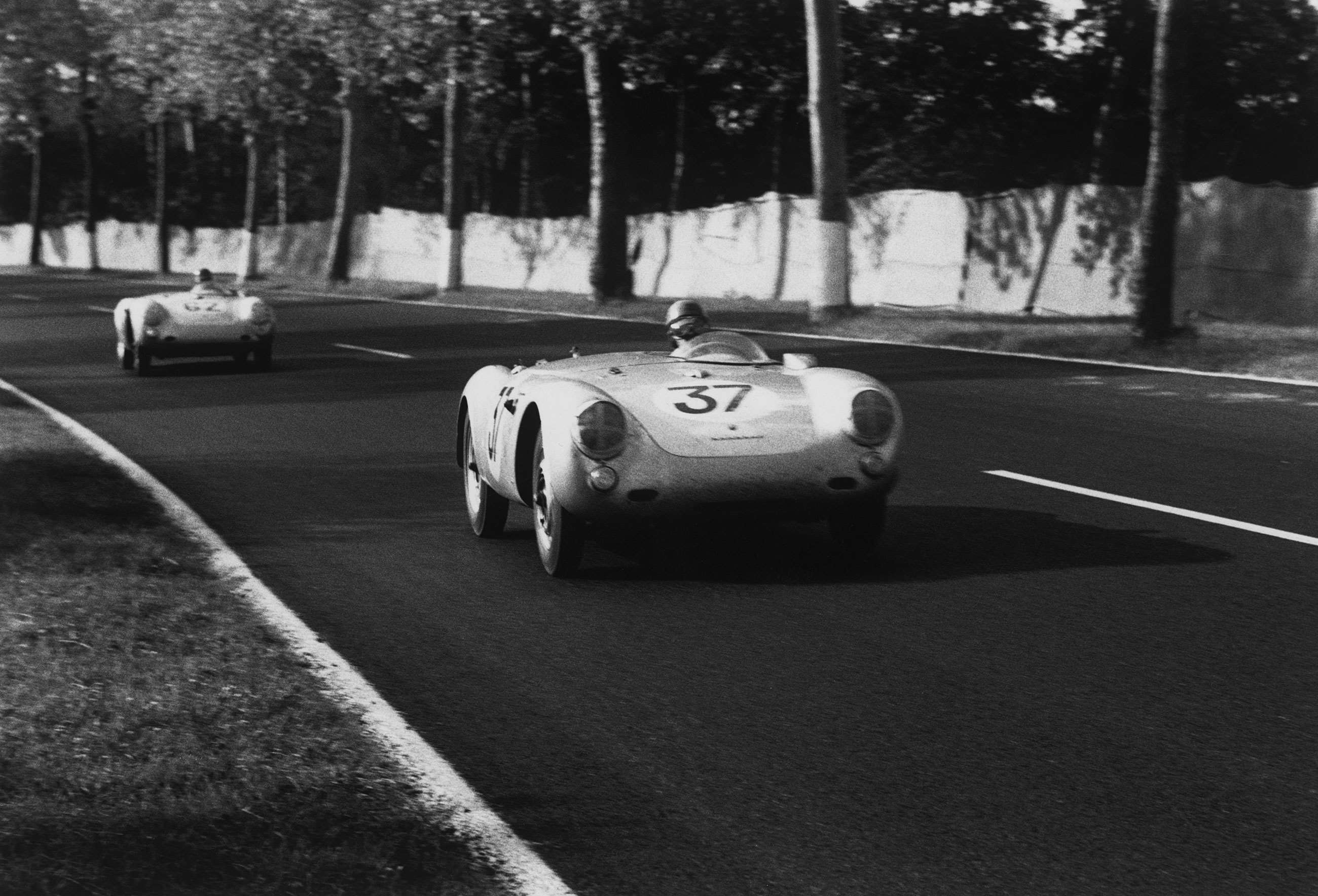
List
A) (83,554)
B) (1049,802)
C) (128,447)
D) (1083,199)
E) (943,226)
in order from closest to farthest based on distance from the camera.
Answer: (1049,802) < (83,554) < (128,447) < (1083,199) < (943,226)

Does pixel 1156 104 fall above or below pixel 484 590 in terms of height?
above

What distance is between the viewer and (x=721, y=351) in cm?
860

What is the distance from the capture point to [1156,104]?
65.2ft

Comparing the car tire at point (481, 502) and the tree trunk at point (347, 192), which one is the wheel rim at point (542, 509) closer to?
the car tire at point (481, 502)

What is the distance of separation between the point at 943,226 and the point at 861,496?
24868mm

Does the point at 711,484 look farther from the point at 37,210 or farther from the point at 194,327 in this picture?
the point at 37,210

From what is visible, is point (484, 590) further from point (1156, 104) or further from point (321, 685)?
point (1156, 104)

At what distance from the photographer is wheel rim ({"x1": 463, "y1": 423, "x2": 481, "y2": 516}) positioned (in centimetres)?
913

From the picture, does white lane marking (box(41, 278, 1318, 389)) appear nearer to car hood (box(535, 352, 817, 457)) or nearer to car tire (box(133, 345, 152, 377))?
car tire (box(133, 345, 152, 377))

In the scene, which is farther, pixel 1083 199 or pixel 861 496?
pixel 1083 199

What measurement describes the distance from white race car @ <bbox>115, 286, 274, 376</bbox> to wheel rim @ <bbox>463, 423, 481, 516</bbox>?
1082cm

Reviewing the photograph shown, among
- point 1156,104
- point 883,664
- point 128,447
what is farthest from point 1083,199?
point 883,664

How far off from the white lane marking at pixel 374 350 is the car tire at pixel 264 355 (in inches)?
61.8

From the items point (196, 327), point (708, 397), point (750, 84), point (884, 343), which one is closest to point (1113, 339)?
point (884, 343)
